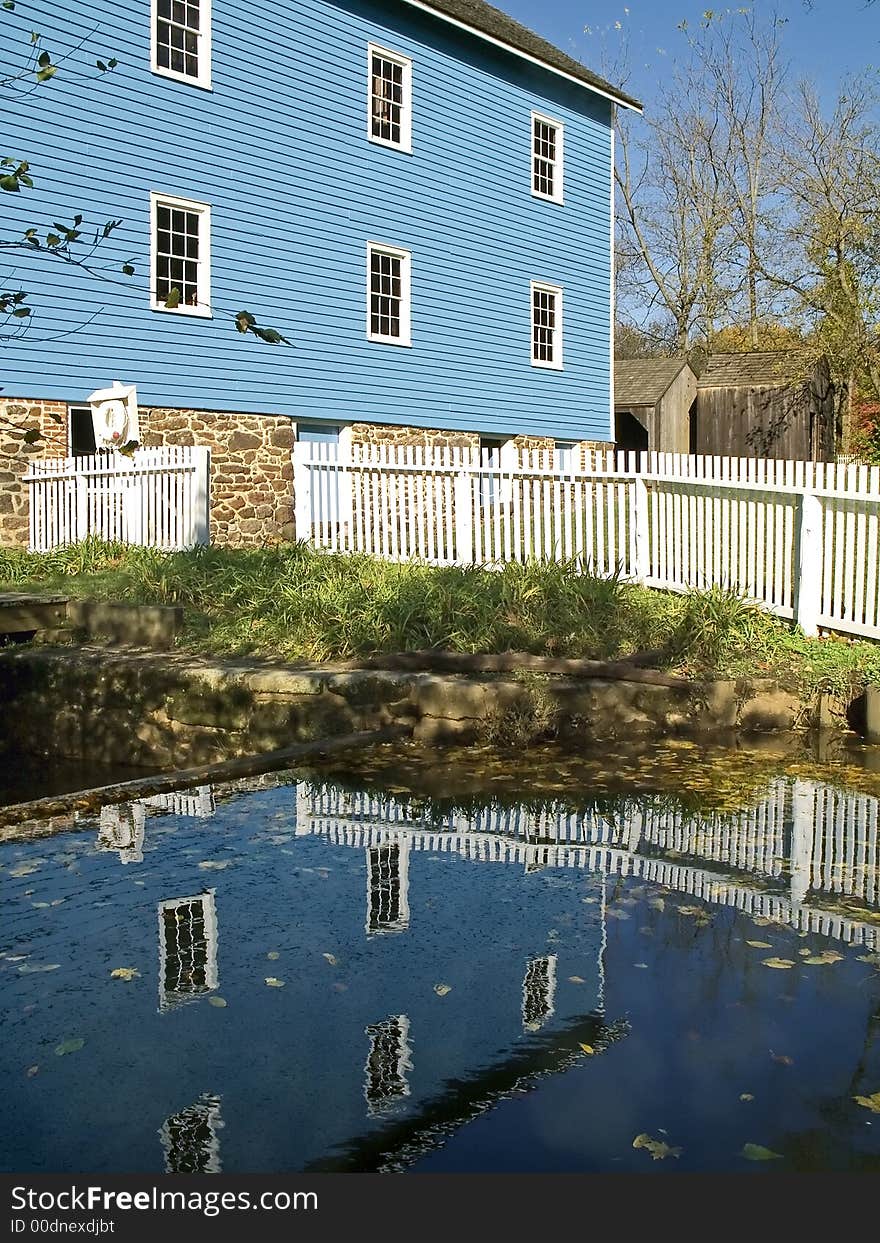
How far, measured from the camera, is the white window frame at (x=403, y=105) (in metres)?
19.8

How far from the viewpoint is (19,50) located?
1497 centimetres

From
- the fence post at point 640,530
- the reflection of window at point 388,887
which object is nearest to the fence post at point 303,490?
the fence post at point 640,530

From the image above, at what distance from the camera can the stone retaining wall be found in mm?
8102

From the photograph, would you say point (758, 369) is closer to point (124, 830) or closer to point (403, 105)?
point (403, 105)

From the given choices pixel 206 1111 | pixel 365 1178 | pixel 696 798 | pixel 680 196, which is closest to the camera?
pixel 365 1178

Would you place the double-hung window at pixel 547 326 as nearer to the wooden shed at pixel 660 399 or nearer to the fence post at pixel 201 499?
the wooden shed at pixel 660 399

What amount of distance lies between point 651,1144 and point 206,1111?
3.45 feet

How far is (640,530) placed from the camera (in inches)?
462

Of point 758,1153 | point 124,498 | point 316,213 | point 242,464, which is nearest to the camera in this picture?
point 758,1153

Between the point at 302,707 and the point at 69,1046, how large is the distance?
16.8ft

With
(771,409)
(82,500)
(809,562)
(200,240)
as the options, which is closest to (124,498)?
(82,500)

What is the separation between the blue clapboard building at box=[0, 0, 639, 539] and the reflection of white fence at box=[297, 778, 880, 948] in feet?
30.1

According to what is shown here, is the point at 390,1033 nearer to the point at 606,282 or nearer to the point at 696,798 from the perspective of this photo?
the point at 696,798

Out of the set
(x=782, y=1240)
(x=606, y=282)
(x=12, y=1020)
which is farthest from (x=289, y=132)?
(x=782, y=1240)
